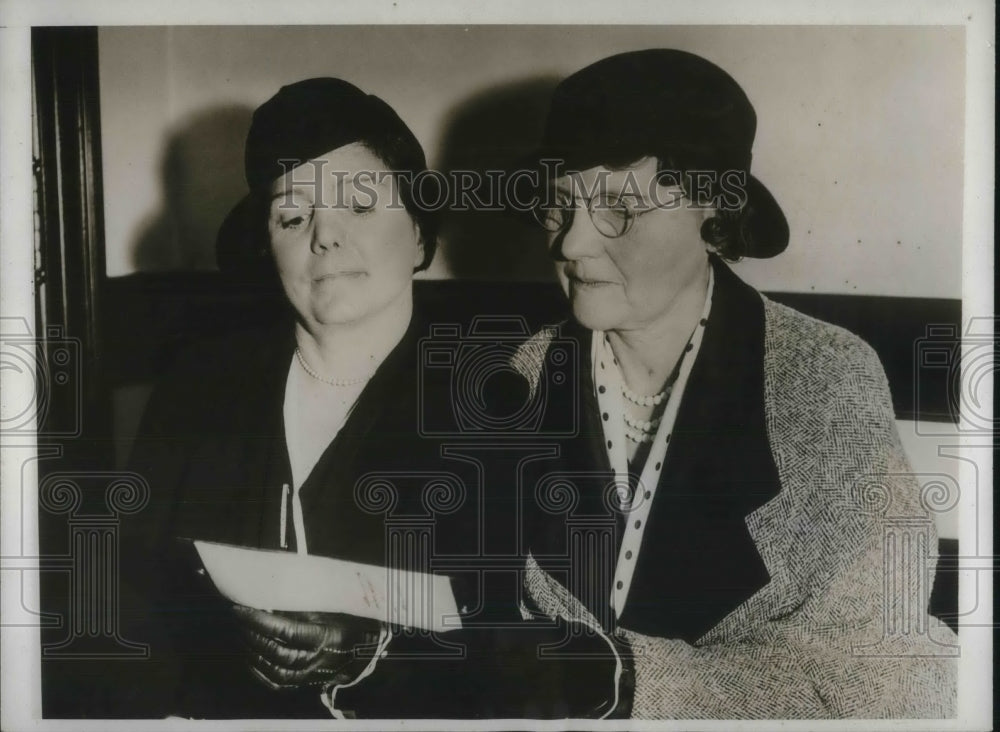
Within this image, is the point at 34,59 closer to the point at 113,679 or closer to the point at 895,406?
the point at 113,679

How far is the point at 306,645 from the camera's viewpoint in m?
1.11

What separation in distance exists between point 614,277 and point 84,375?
29.1 inches

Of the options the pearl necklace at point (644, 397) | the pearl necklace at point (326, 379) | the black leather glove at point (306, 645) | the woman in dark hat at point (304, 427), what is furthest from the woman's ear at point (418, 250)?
the black leather glove at point (306, 645)

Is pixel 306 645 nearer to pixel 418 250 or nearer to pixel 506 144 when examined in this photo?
pixel 418 250

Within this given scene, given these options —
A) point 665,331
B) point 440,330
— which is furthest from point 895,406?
point 440,330

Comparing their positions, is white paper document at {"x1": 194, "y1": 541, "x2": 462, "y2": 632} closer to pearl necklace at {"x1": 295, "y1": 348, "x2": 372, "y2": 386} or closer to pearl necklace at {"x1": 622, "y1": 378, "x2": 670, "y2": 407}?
pearl necklace at {"x1": 295, "y1": 348, "x2": 372, "y2": 386}

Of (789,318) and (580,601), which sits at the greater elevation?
(789,318)

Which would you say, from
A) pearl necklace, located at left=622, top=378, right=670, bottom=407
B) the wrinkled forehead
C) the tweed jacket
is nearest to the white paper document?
the tweed jacket

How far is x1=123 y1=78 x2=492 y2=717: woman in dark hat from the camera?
1.08 meters

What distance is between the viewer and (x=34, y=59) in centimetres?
111

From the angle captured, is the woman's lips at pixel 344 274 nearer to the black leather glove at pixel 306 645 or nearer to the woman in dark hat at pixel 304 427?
the woman in dark hat at pixel 304 427

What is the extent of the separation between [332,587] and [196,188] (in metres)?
0.57

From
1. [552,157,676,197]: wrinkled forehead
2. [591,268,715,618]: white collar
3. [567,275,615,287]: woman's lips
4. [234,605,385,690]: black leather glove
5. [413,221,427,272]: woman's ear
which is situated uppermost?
[552,157,676,197]: wrinkled forehead

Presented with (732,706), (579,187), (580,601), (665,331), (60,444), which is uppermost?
(579,187)
